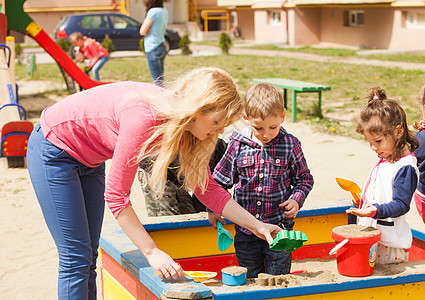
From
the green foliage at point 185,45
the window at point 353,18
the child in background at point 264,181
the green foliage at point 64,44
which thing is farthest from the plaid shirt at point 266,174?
the window at point 353,18

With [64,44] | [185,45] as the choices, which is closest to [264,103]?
[64,44]

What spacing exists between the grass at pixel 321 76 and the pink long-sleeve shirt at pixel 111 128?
369 cm

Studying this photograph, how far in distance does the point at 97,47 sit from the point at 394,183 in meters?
10.1

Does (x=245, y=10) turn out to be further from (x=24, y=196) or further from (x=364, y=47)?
(x=24, y=196)

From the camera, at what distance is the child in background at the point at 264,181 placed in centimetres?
292

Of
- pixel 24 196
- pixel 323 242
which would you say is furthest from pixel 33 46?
pixel 323 242

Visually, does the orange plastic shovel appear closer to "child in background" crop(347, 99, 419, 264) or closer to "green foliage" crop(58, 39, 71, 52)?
"child in background" crop(347, 99, 419, 264)

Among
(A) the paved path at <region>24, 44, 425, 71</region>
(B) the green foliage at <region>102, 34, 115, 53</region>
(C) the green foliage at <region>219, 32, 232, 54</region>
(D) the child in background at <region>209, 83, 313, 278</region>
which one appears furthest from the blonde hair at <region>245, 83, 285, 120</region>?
(B) the green foliage at <region>102, 34, 115, 53</region>

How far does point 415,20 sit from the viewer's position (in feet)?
51.8

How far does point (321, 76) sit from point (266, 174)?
30.7 feet

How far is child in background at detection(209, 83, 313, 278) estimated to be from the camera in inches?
115

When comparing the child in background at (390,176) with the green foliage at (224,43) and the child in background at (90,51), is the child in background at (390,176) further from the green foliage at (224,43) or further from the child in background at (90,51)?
the green foliage at (224,43)

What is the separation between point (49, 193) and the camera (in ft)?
7.93

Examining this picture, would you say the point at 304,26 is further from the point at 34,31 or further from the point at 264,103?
the point at 264,103
